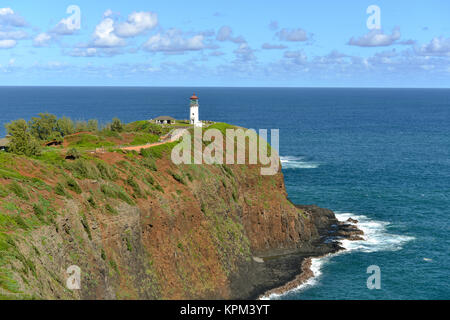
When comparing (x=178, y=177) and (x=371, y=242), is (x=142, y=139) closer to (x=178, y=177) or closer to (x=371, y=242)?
(x=178, y=177)

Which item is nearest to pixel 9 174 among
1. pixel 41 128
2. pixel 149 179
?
pixel 149 179

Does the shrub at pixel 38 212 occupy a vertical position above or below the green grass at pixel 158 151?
below

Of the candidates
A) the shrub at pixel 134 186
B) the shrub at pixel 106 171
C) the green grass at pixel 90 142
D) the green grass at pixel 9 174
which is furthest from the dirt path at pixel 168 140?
the green grass at pixel 9 174

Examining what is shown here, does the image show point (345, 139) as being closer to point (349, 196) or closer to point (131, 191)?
point (349, 196)

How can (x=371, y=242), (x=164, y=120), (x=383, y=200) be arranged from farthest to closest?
(x=164, y=120) < (x=383, y=200) < (x=371, y=242)

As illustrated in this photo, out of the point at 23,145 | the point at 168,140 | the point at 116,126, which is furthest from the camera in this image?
the point at 116,126

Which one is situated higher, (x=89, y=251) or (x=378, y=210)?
(x=89, y=251)

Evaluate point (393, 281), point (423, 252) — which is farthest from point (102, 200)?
point (423, 252)

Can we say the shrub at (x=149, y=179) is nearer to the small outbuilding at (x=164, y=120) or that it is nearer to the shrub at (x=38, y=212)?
the shrub at (x=38, y=212)
